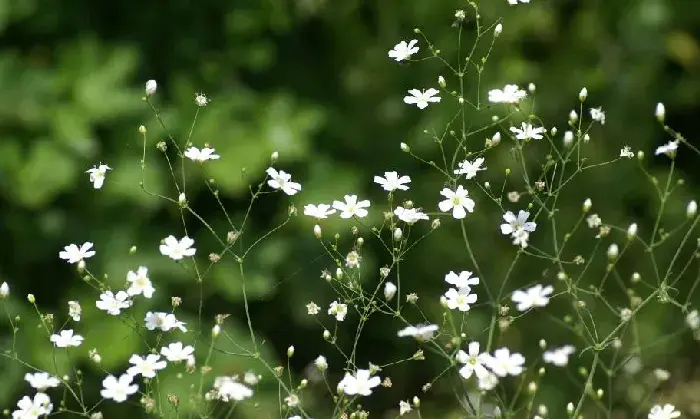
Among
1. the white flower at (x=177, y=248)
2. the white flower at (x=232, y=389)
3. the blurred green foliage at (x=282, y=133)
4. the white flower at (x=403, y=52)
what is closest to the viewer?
the white flower at (x=232, y=389)

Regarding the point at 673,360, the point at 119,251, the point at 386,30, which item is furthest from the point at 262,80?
the point at 673,360

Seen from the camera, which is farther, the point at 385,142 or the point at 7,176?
the point at 385,142

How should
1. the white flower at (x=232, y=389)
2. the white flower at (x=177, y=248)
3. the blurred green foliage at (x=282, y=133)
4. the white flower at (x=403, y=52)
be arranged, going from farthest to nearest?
the blurred green foliage at (x=282, y=133) < the white flower at (x=403, y=52) < the white flower at (x=177, y=248) < the white flower at (x=232, y=389)

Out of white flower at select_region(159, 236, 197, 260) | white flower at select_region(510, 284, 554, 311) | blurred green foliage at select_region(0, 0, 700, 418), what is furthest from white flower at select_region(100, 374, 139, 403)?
blurred green foliage at select_region(0, 0, 700, 418)

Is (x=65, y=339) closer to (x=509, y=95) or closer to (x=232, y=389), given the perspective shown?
(x=232, y=389)

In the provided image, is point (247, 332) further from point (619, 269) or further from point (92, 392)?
point (619, 269)

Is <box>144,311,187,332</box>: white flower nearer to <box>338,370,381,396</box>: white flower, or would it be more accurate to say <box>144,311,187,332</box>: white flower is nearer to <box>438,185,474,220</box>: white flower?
<box>338,370,381,396</box>: white flower

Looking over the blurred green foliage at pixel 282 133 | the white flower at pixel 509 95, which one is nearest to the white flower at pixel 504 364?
the white flower at pixel 509 95

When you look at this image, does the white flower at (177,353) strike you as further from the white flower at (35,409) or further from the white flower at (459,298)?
the white flower at (459,298)
